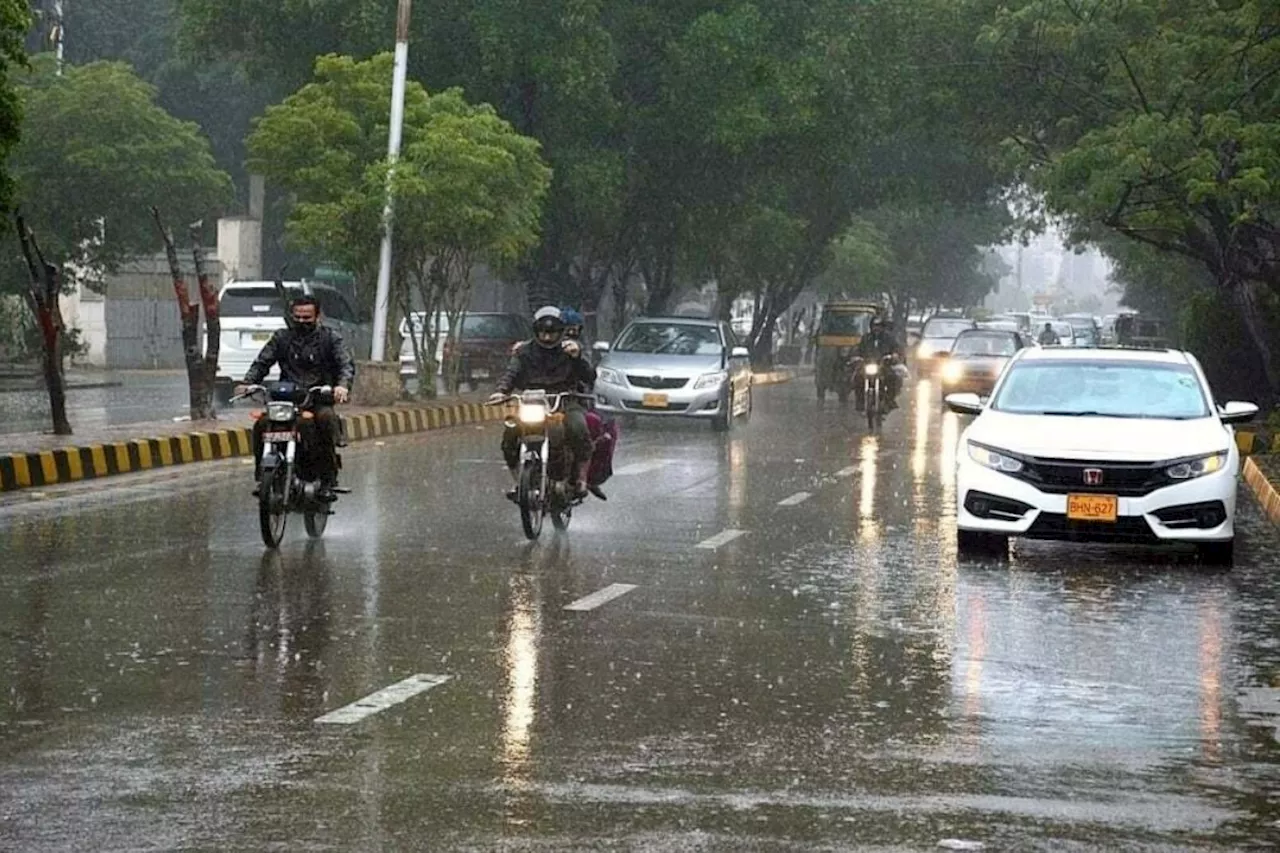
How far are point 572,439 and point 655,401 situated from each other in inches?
623

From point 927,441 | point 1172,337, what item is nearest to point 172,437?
point 927,441

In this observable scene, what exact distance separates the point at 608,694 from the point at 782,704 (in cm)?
70

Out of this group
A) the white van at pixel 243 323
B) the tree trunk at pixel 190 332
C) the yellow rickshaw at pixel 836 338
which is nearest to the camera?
the tree trunk at pixel 190 332

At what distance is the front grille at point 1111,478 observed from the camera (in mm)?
15188

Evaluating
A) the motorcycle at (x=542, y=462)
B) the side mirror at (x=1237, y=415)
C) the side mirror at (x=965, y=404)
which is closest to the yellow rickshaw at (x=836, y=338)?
the side mirror at (x=965, y=404)

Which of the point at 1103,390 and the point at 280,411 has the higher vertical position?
the point at 1103,390

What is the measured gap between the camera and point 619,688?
386 inches

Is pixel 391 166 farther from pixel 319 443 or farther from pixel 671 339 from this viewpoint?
pixel 319 443

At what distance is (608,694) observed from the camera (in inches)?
380

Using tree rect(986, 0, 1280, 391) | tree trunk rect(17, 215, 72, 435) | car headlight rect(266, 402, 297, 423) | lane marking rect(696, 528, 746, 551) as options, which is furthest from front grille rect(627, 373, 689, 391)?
car headlight rect(266, 402, 297, 423)

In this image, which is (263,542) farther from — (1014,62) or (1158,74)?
(1014,62)

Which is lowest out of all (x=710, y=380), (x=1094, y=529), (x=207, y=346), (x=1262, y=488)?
(x=1262, y=488)

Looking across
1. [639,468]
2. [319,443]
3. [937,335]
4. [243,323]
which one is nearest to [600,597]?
[319,443]

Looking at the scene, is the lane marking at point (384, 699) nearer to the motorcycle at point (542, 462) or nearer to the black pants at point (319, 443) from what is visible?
the black pants at point (319, 443)
